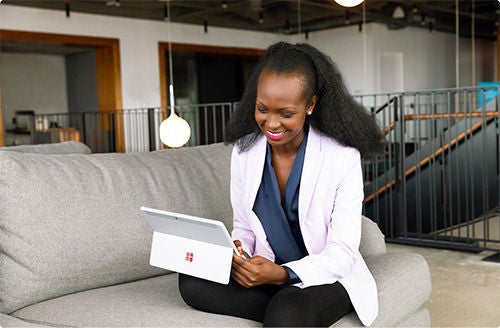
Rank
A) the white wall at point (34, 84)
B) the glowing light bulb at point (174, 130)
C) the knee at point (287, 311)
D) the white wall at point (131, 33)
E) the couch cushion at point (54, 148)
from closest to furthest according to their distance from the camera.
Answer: the knee at point (287, 311)
the couch cushion at point (54, 148)
the glowing light bulb at point (174, 130)
the white wall at point (131, 33)
the white wall at point (34, 84)

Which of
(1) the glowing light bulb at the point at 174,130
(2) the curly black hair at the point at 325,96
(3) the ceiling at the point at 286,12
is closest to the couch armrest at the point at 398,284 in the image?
(2) the curly black hair at the point at 325,96

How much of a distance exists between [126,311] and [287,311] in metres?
0.51

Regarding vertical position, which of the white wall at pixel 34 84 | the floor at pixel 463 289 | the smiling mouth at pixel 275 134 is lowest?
the floor at pixel 463 289

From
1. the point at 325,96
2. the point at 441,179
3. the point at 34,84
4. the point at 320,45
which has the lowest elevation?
the point at 441,179

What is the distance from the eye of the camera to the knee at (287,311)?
4.78ft

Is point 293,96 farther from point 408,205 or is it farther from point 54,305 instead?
point 408,205

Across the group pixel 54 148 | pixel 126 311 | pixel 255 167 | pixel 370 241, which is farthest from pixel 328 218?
pixel 54 148

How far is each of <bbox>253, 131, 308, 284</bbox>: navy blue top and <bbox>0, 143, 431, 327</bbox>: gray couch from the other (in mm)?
274

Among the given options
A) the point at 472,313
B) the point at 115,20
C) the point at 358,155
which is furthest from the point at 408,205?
the point at 115,20

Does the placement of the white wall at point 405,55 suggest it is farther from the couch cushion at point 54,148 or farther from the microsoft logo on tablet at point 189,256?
the microsoft logo on tablet at point 189,256

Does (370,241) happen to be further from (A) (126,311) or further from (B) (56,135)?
(B) (56,135)

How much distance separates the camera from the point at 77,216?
1.93 m

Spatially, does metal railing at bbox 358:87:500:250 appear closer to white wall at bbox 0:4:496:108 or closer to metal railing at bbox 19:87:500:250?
metal railing at bbox 19:87:500:250

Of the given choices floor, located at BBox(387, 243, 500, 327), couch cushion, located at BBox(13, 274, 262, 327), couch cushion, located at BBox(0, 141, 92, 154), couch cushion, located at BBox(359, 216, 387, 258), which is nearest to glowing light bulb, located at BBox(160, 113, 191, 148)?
couch cushion, located at BBox(0, 141, 92, 154)
